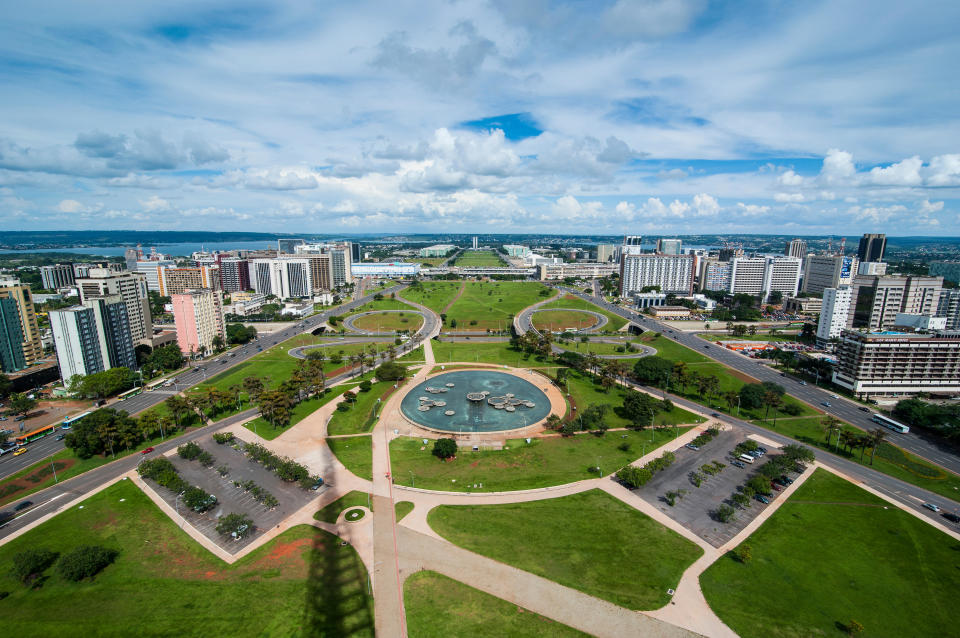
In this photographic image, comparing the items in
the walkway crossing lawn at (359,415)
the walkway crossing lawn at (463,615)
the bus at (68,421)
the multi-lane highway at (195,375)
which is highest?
the walkway crossing lawn at (463,615)

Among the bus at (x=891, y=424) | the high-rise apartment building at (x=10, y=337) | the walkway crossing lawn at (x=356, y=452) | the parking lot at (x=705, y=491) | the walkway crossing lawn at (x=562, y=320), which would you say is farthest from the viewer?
the walkway crossing lawn at (x=562, y=320)

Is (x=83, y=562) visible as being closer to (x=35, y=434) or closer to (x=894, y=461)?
(x=35, y=434)

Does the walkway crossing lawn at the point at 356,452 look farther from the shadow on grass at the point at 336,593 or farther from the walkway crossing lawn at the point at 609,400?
the walkway crossing lawn at the point at 609,400

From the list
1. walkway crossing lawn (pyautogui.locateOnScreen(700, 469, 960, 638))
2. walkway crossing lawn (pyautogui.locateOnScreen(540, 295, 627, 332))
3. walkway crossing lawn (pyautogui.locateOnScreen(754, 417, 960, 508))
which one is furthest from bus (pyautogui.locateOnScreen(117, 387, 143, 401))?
walkway crossing lawn (pyautogui.locateOnScreen(540, 295, 627, 332))

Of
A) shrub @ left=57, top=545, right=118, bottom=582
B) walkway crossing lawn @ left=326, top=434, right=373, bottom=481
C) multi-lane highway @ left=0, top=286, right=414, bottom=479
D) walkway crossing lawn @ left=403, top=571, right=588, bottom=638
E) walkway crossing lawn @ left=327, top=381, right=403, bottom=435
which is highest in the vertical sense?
shrub @ left=57, top=545, right=118, bottom=582

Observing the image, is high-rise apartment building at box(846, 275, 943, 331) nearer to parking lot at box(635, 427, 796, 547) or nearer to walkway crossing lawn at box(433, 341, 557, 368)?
parking lot at box(635, 427, 796, 547)

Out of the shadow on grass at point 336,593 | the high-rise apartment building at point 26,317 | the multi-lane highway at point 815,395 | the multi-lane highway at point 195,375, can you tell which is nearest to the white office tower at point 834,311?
the multi-lane highway at point 815,395
